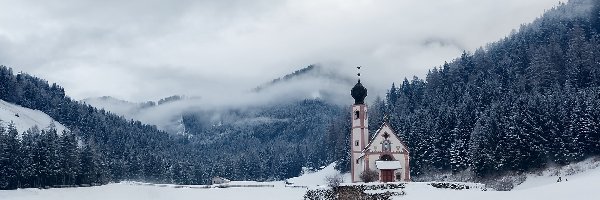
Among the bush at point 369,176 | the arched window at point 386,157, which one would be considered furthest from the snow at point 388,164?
the arched window at point 386,157

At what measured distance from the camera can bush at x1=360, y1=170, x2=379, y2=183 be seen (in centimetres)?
7188

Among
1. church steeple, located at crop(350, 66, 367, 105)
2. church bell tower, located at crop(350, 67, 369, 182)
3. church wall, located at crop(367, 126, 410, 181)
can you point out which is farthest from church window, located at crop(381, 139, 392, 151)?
church steeple, located at crop(350, 66, 367, 105)

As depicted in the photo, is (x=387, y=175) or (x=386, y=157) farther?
(x=386, y=157)

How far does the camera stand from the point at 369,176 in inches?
2844

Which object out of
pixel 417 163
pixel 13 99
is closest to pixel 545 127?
pixel 417 163

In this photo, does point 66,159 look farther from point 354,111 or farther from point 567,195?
point 567,195

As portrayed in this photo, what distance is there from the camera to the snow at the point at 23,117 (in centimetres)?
17016

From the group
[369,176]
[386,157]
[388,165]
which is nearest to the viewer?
[369,176]

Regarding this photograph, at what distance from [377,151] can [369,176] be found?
5.03 meters

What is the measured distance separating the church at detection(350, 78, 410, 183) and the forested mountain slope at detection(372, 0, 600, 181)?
39.5 ft

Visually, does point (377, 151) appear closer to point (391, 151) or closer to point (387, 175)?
point (391, 151)

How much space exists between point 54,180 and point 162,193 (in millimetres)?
31678

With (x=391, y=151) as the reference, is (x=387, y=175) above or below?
below

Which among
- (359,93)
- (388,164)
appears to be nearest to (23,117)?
(359,93)
